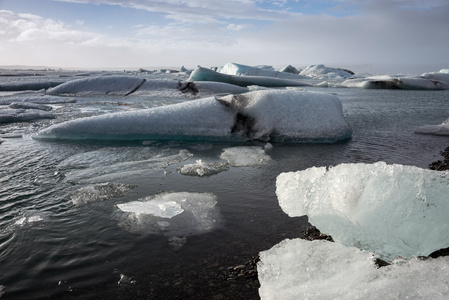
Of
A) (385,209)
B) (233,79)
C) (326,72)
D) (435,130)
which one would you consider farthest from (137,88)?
(326,72)

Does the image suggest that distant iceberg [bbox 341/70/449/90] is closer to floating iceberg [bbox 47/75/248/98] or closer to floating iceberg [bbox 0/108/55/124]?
floating iceberg [bbox 47/75/248/98]

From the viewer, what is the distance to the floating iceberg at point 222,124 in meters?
4.81

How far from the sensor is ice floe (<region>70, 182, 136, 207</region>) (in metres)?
2.58

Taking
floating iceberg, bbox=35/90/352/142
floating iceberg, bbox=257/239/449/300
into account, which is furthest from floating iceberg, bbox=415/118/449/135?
floating iceberg, bbox=257/239/449/300

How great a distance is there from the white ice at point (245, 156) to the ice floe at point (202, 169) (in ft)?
0.64

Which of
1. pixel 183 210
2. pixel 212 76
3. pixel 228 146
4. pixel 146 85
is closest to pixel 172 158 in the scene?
pixel 228 146

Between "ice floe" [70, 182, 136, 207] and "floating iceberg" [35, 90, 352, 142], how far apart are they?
203 centimetres

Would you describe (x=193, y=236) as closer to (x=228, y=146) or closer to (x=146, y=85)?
(x=228, y=146)

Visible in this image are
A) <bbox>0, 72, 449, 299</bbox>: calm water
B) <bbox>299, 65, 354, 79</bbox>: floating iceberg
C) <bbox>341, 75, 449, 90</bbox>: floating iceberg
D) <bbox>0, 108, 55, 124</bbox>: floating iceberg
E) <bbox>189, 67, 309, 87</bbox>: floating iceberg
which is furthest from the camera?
<bbox>299, 65, 354, 79</bbox>: floating iceberg

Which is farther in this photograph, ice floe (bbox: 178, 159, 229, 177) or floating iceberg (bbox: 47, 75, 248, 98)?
floating iceberg (bbox: 47, 75, 248, 98)

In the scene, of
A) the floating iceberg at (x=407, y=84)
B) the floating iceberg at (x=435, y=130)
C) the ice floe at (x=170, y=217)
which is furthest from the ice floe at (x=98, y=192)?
the floating iceberg at (x=407, y=84)

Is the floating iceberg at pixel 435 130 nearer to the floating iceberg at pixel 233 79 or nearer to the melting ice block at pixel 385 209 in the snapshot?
the melting ice block at pixel 385 209

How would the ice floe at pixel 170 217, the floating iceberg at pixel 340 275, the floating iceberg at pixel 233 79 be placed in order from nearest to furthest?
the floating iceberg at pixel 340 275 → the ice floe at pixel 170 217 → the floating iceberg at pixel 233 79

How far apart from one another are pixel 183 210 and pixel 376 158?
109 inches
